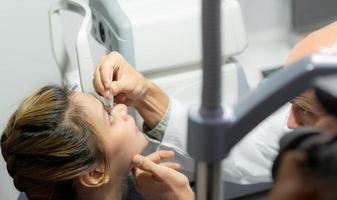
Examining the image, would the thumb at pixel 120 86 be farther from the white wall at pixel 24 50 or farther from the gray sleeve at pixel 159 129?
the white wall at pixel 24 50

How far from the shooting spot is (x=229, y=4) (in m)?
1.51

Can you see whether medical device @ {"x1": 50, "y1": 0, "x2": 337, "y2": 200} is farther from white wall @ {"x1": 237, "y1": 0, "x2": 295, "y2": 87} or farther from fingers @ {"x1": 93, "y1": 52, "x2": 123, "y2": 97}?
white wall @ {"x1": 237, "y1": 0, "x2": 295, "y2": 87}

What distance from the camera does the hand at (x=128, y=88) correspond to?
1101mm

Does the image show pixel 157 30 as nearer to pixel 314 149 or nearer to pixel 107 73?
pixel 107 73

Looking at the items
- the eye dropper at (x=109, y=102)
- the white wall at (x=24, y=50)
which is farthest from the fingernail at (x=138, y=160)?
the white wall at (x=24, y=50)

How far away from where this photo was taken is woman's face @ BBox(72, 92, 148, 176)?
1.04m

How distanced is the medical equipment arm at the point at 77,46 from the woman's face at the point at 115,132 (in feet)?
0.70

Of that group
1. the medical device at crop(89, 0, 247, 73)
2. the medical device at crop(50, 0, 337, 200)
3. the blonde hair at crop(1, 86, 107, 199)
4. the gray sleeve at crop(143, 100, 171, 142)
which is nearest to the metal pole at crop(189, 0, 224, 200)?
the medical device at crop(50, 0, 337, 200)

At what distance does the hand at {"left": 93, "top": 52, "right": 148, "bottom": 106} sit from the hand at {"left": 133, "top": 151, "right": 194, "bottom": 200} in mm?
164

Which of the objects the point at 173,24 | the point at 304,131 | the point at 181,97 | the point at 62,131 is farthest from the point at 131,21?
the point at 304,131

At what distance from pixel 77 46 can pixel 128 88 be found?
194mm

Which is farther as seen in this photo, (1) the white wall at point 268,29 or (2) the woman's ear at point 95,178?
(1) the white wall at point 268,29

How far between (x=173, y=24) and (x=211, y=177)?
111cm

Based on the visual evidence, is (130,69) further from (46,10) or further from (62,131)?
(46,10)
